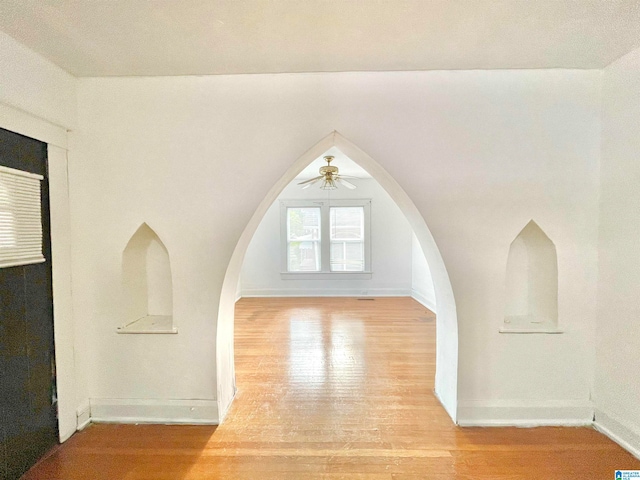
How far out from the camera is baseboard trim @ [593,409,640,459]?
2059mm

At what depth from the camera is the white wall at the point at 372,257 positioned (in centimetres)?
736

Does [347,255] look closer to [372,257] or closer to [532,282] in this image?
[372,257]

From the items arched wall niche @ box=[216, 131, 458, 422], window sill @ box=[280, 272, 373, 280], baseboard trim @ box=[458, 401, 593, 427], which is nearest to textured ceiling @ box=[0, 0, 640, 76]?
arched wall niche @ box=[216, 131, 458, 422]

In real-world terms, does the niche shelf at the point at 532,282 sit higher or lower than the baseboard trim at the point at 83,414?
higher

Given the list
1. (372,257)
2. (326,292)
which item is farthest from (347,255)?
(326,292)

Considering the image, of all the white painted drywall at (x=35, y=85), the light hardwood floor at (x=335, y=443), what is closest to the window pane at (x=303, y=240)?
the light hardwood floor at (x=335, y=443)

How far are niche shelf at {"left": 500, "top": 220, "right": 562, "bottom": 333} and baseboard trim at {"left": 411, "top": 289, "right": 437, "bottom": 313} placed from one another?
3.23 metres

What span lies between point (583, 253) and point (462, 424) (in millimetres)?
1586

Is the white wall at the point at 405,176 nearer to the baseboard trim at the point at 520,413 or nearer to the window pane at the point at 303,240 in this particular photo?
the baseboard trim at the point at 520,413

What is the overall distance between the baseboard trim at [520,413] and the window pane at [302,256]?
17.5 feet

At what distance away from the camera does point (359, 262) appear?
7461 millimetres

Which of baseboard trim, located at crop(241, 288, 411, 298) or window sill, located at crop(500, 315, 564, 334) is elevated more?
window sill, located at crop(500, 315, 564, 334)

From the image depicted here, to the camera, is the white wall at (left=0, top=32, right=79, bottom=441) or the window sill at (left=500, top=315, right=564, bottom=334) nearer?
the white wall at (left=0, top=32, right=79, bottom=441)

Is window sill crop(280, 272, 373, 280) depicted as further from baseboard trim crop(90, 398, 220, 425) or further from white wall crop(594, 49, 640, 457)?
white wall crop(594, 49, 640, 457)
